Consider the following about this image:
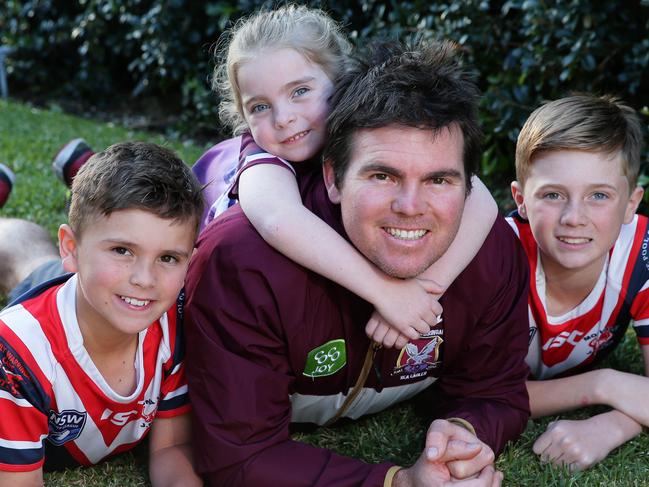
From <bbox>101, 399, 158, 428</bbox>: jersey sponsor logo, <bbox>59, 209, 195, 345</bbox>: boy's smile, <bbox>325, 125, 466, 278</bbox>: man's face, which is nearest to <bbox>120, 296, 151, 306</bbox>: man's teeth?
<bbox>59, 209, 195, 345</bbox>: boy's smile

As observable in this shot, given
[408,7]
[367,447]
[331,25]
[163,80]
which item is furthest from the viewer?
[163,80]

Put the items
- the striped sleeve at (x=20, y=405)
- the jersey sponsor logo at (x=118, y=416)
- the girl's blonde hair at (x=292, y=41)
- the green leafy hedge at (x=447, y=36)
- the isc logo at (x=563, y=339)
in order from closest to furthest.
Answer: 1. the striped sleeve at (x=20, y=405)
2. the jersey sponsor logo at (x=118, y=416)
3. the girl's blonde hair at (x=292, y=41)
4. the isc logo at (x=563, y=339)
5. the green leafy hedge at (x=447, y=36)

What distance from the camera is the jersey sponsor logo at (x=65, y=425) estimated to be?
2.82m

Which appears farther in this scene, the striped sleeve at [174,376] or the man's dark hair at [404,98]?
the striped sleeve at [174,376]

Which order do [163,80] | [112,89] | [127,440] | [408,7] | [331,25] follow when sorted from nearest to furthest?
[127,440]
[331,25]
[408,7]
[163,80]
[112,89]

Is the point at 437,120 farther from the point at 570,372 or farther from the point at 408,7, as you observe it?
the point at 408,7

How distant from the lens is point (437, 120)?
2.75 metres

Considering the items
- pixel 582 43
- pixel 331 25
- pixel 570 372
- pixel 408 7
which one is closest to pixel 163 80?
pixel 408 7

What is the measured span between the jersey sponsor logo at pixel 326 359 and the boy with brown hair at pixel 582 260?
80cm

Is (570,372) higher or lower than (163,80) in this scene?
lower

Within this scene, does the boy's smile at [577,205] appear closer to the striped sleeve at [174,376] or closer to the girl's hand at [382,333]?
the girl's hand at [382,333]

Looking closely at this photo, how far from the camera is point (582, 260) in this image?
3.28m

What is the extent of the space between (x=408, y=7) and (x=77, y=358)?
3835mm

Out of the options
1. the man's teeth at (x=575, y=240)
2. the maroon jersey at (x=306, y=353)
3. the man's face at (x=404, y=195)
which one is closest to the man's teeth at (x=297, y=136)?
the maroon jersey at (x=306, y=353)
